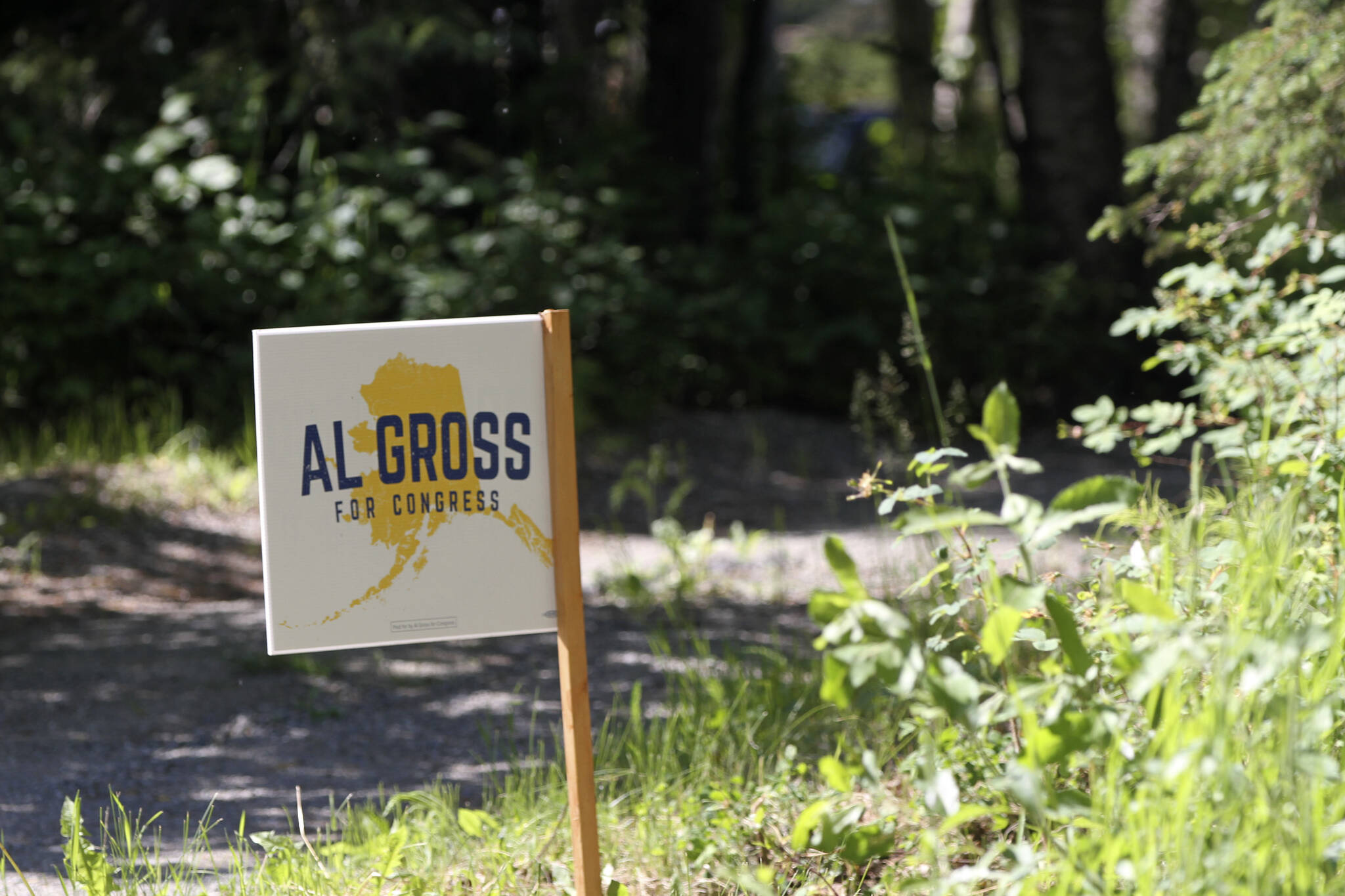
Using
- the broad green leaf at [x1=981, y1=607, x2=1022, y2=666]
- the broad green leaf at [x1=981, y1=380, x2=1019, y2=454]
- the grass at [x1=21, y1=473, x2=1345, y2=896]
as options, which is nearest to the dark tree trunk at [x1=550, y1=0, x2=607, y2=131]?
the grass at [x1=21, y1=473, x2=1345, y2=896]

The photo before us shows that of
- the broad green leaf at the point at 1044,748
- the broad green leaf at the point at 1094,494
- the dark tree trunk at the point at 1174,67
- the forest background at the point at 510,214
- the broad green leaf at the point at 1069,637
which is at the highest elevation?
the dark tree trunk at the point at 1174,67

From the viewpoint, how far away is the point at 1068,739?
5.89ft

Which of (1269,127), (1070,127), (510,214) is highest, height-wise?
(1070,127)

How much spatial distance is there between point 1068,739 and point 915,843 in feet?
2.63

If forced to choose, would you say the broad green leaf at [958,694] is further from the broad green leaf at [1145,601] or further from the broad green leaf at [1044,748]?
the broad green leaf at [1145,601]

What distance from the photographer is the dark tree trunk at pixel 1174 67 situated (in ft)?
42.5

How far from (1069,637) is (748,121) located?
29.1 ft

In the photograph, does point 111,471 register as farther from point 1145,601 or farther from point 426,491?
point 1145,601

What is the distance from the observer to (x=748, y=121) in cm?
1028

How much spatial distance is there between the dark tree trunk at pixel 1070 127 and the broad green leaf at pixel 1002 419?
7248 mm

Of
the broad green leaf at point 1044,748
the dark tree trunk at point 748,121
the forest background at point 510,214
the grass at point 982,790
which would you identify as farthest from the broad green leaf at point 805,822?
the dark tree trunk at point 748,121

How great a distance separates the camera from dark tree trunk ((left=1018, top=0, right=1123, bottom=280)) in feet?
27.9

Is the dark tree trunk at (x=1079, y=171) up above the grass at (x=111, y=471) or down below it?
above

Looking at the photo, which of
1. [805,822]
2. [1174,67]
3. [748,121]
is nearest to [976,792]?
[805,822]
